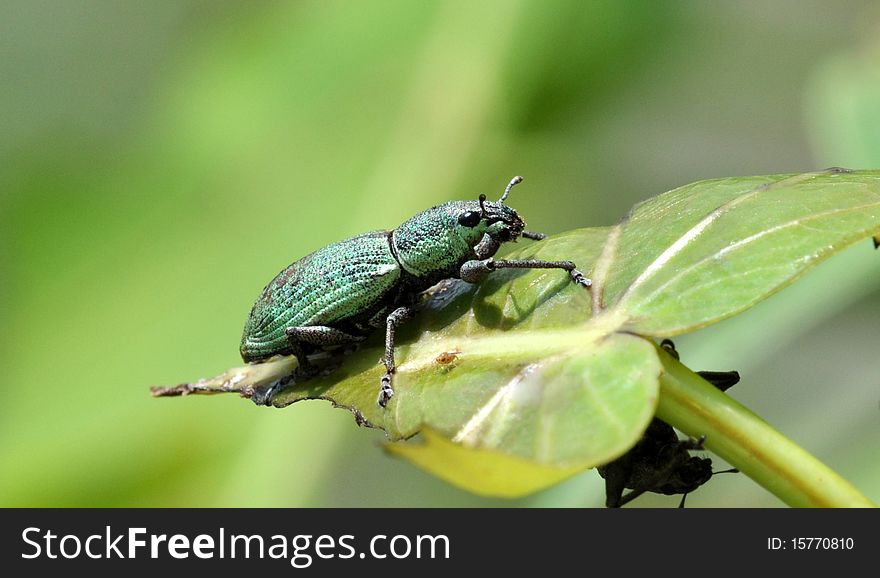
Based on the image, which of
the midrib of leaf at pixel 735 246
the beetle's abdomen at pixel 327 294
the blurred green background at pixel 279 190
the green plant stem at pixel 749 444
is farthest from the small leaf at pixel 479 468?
the blurred green background at pixel 279 190

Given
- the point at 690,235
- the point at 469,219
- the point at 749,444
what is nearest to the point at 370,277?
the point at 469,219

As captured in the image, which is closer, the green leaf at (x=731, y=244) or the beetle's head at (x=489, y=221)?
the green leaf at (x=731, y=244)

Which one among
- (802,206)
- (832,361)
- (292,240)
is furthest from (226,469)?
(832,361)

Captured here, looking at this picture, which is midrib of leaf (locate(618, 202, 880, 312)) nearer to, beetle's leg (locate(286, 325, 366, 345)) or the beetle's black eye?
the beetle's black eye

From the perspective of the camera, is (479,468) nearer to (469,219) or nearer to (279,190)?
(469,219)

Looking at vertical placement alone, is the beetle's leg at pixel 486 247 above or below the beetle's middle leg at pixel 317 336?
above

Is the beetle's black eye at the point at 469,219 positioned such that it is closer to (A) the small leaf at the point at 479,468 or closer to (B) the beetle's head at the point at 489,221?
(B) the beetle's head at the point at 489,221
